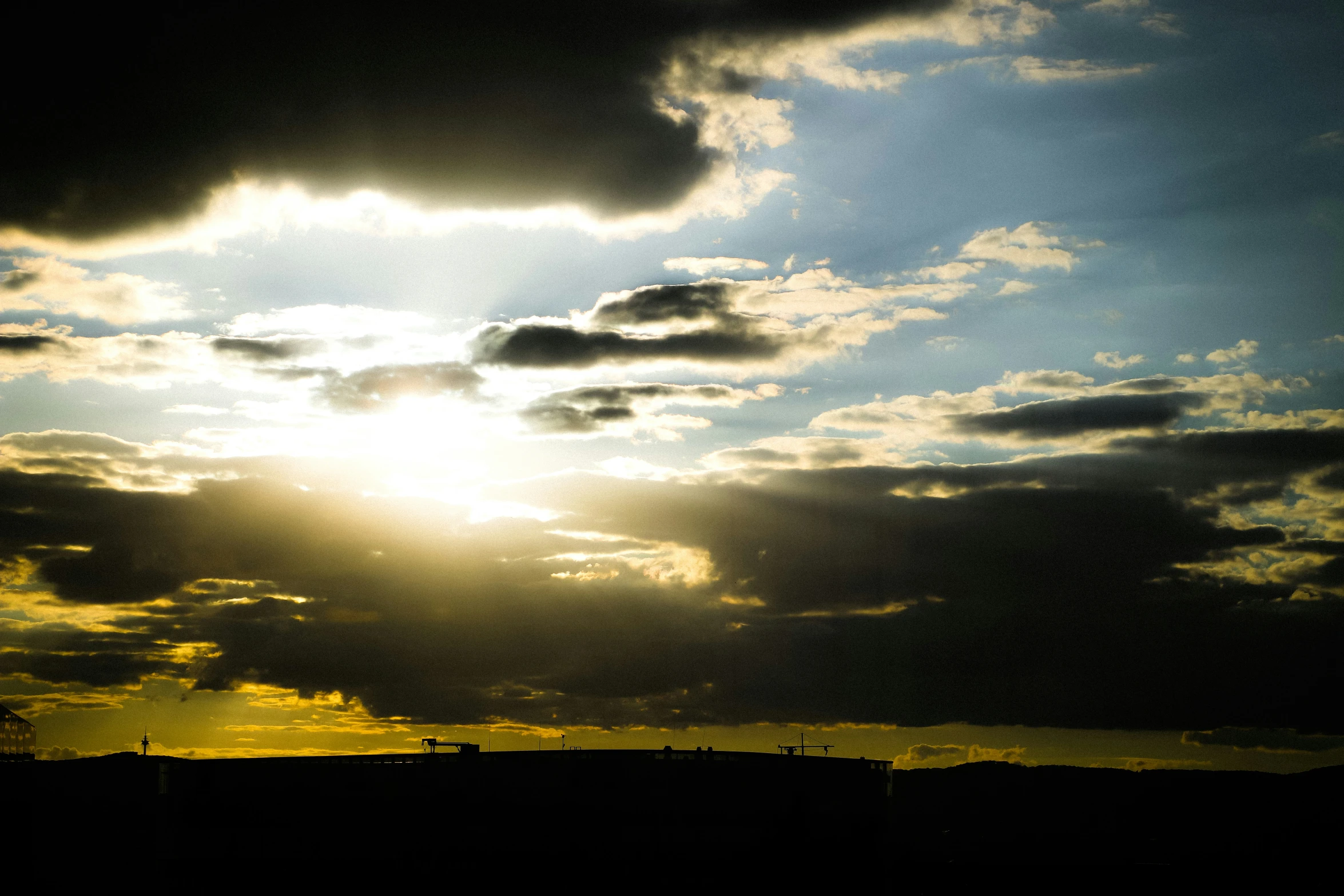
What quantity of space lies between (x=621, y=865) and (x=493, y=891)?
17265 millimetres

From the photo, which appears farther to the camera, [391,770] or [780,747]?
[780,747]

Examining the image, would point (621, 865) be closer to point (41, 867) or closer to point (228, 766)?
point (228, 766)

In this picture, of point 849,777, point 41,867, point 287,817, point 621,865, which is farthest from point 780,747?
point 41,867

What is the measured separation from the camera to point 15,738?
16850 cm

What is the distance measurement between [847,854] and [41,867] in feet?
361

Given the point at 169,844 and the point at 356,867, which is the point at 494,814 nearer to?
the point at 356,867

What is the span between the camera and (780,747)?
185000 mm

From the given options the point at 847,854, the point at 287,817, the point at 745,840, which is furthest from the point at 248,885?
the point at 847,854

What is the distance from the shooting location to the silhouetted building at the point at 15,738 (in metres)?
166

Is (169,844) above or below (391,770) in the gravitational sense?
below

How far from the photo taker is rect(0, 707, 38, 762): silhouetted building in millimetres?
165875

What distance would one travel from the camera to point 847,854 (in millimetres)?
149250

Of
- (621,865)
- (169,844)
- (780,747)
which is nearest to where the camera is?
(621,865)

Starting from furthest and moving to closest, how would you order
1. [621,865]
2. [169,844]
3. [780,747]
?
[780,747] → [169,844] → [621,865]
